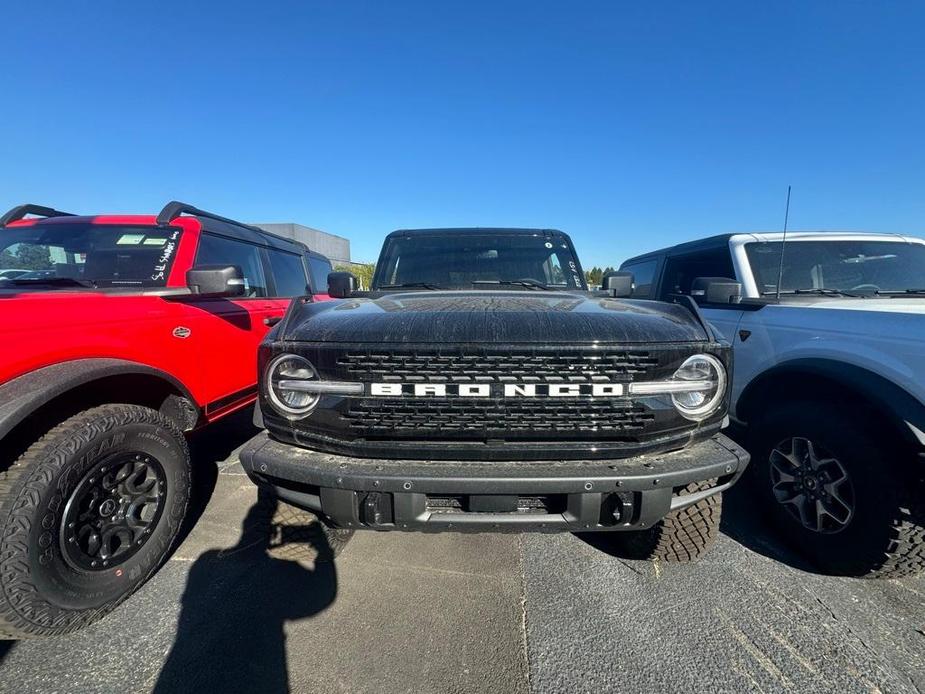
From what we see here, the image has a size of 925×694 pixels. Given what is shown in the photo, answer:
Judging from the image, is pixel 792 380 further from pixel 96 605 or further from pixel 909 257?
pixel 96 605

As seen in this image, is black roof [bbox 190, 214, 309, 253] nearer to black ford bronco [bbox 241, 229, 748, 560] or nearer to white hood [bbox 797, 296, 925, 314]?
black ford bronco [bbox 241, 229, 748, 560]

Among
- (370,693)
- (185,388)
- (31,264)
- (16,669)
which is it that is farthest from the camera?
(31,264)

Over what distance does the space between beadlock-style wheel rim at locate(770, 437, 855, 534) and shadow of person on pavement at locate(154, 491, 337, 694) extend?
277 centimetres

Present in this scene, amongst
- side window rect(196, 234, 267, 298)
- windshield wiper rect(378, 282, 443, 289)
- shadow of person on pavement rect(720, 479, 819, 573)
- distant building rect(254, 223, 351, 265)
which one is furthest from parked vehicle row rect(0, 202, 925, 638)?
distant building rect(254, 223, 351, 265)

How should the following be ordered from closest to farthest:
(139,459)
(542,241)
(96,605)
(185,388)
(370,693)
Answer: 1. (370,693)
2. (96,605)
3. (139,459)
4. (185,388)
5. (542,241)

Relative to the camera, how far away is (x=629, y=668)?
5.82ft

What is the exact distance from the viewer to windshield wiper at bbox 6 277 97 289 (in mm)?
2883

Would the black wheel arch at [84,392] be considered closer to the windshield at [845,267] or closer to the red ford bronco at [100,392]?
the red ford bronco at [100,392]

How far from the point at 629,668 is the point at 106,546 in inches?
101

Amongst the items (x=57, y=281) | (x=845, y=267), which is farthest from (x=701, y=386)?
(x=57, y=281)

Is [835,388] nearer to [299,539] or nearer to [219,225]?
[299,539]

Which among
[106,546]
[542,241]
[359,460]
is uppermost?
[542,241]

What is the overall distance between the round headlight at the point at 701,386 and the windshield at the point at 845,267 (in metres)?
2.35

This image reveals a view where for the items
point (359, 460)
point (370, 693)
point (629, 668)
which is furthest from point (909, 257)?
point (370, 693)
